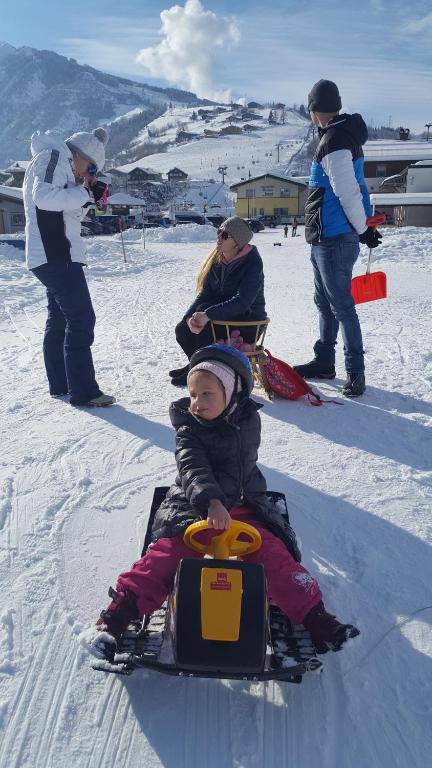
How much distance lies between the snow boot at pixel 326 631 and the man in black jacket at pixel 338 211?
2768mm

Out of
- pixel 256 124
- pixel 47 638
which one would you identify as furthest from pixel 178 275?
pixel 256 124

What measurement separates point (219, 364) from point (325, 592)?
108 centimetres

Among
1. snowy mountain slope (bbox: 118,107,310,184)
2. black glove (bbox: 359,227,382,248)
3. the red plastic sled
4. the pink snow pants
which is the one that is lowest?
the pink snow pants

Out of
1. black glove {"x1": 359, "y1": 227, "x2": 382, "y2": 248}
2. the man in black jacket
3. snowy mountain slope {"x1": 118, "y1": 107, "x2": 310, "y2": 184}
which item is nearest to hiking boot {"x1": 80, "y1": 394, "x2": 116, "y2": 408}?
the man in black jacket

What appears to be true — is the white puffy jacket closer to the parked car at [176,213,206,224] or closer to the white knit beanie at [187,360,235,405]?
the white knit beanie at [187,360,235,405]

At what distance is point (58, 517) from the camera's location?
279 cm

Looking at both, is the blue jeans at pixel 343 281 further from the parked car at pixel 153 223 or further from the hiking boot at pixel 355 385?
the parked car at pixel 153 223

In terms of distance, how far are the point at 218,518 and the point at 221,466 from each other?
43 cm

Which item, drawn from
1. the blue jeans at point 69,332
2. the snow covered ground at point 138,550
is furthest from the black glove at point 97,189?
the snow covered ground at point 138,550

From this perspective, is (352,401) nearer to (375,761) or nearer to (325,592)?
(325,592)

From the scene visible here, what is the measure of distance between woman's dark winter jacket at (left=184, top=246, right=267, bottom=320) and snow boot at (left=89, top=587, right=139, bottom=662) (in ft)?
8.44

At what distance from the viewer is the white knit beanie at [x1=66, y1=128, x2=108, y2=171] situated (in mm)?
3848

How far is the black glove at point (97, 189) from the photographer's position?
13.0 feet

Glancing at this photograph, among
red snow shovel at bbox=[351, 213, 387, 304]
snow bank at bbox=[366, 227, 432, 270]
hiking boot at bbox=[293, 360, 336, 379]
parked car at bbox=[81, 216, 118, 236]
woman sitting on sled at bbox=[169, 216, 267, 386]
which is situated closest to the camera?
woman sitting on sled at bbox=[169, 216, 267, 386]
